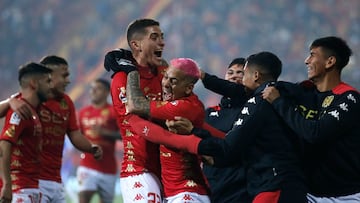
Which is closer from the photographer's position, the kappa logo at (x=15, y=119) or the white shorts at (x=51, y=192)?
the kappa logo at (x=15, y=119)

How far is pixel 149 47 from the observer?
232 inches

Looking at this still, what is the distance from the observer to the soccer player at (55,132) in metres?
7.72

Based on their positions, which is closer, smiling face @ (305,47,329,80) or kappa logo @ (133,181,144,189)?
kappa logo @ (133,181,144,189)

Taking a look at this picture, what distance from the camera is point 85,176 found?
11211 millimetres

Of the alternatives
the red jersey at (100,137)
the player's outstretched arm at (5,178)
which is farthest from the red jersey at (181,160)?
the red jersey at (100,137)

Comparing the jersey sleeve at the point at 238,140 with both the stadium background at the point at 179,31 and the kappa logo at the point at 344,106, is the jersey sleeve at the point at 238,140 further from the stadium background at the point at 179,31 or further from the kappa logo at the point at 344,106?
the stadium background at the point at 179,31

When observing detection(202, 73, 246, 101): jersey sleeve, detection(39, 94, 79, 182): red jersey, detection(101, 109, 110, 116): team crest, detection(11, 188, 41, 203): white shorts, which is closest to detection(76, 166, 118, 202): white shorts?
detection(101, 109, 110, 116): team crest

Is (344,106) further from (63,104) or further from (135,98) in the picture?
(63,104)

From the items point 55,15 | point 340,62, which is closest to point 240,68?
point 340,62

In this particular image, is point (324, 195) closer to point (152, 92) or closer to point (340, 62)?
point (340, 62)

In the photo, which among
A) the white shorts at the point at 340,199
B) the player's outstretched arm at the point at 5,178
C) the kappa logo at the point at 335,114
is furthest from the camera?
the player's outstretched arm at the point at 5,178

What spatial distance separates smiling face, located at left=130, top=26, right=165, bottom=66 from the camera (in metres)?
5.89

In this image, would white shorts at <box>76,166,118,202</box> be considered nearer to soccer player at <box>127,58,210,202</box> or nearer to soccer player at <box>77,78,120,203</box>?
soccer player at <box>77,78,120,203</box>

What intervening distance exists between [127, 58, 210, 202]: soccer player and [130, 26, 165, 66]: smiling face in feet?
1.71
